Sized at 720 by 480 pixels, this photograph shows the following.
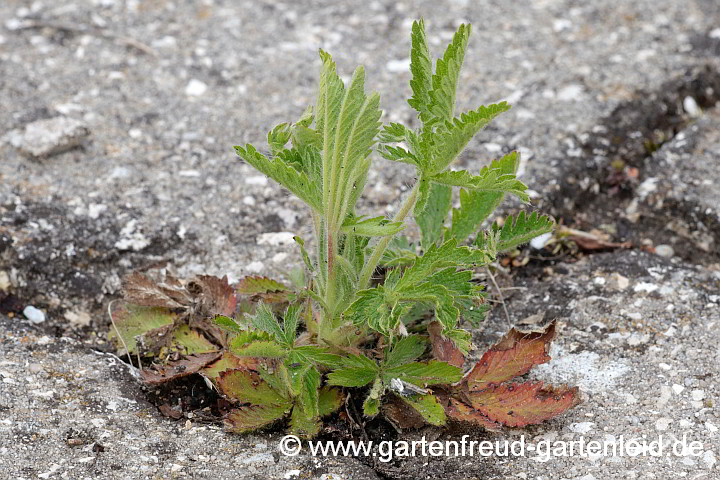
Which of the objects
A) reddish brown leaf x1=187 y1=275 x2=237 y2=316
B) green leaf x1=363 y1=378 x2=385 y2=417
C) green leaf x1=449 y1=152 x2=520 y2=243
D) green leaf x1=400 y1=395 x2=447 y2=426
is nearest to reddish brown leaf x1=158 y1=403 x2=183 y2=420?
reddish brown leaf x1=187 y1=275 x2=237 y2=316

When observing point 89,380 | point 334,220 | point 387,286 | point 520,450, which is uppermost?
point 334,220

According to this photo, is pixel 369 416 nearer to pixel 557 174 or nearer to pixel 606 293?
pixel 606 293

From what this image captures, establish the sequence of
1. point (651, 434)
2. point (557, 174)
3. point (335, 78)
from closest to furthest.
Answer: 1. point (335, 78)
2. point (651, 434)
3. point (557, 174)

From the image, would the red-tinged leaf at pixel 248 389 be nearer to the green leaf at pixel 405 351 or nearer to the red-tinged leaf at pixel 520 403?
the green leaf at pixel 405 351

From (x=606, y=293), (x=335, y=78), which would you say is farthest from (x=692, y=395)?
(x=335, y=78)

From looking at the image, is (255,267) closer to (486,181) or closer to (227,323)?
(227,323)

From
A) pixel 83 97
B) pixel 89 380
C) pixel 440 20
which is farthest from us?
pixel 440 20

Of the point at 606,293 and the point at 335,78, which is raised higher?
the point at 335,78
